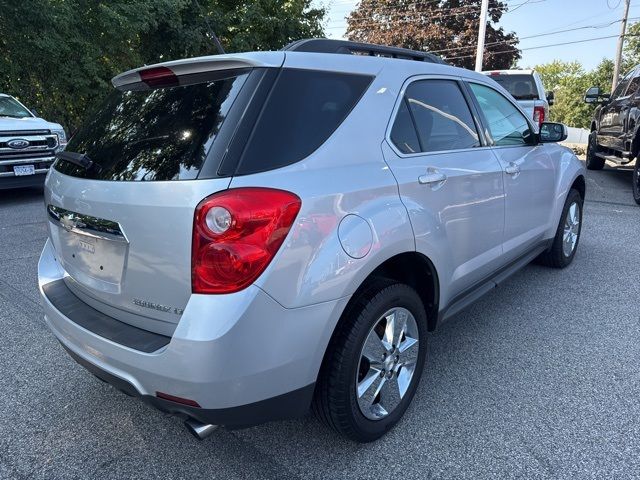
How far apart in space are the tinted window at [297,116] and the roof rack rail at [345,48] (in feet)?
1.03

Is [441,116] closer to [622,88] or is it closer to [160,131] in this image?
[160,131]

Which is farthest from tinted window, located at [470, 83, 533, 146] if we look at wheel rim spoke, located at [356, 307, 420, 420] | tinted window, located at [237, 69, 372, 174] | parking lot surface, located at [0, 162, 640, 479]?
wheel rim spoke, located at [356, 307, 420, 420]

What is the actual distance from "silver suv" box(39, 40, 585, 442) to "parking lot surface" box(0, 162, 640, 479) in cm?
25

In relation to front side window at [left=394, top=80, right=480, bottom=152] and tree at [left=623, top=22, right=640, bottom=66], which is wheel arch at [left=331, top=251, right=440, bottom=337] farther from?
tree at [left=623, top=22, right=640, bottom=66]

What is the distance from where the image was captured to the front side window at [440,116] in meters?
2.61

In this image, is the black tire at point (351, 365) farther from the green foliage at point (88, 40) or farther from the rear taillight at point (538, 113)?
the green foliage at point (88, 40)

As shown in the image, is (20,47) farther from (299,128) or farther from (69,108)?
(299,128)

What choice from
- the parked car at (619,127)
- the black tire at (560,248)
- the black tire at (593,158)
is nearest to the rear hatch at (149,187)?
the black tire at (560,248)

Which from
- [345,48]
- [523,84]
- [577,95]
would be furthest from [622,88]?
[577,95]

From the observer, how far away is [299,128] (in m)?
1.98

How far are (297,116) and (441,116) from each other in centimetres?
118

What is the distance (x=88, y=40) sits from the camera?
12.6m

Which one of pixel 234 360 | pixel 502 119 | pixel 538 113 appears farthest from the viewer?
pixel 538 113

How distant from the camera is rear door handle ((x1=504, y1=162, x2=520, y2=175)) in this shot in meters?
3.24
